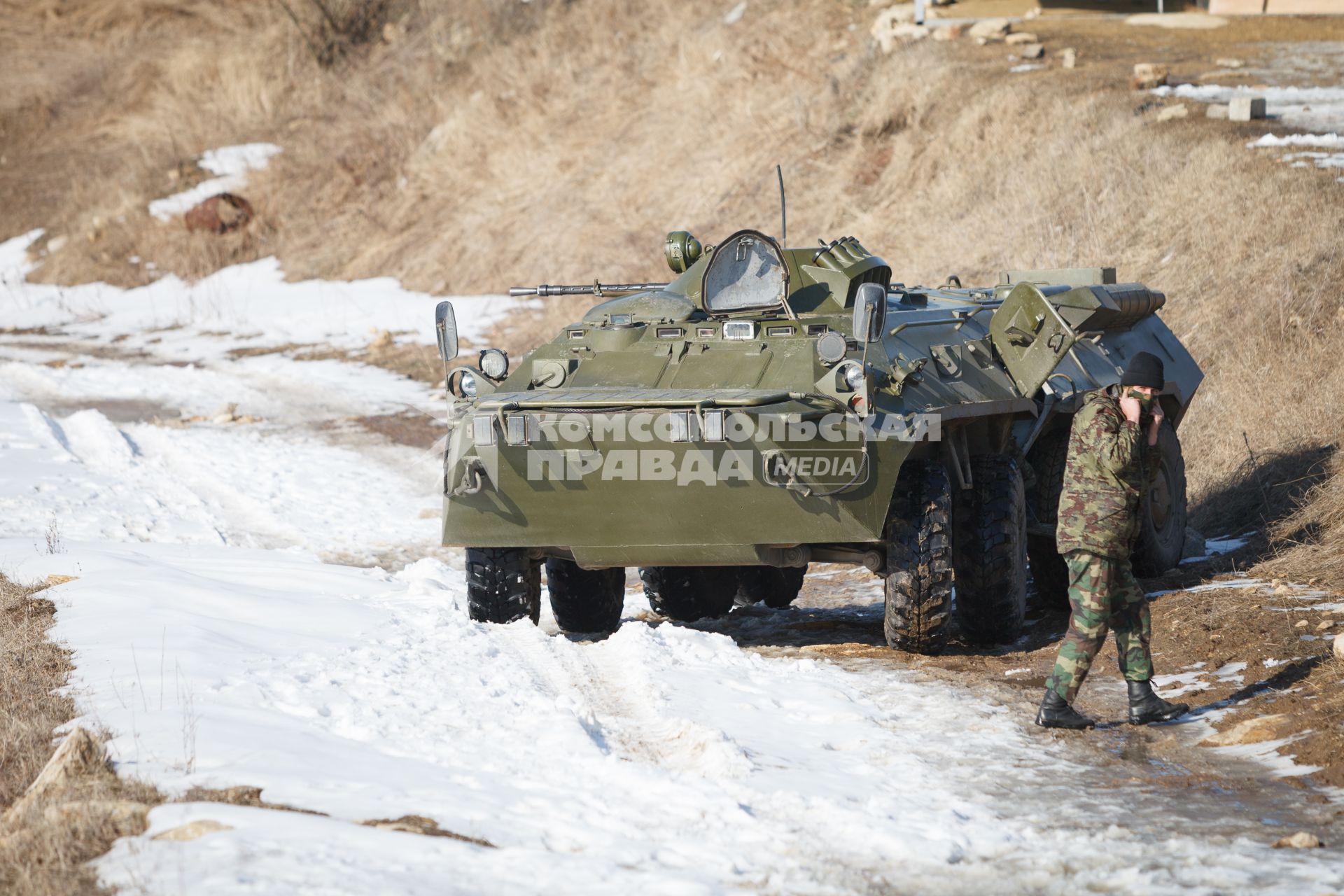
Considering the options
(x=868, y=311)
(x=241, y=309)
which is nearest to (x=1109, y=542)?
(x=868, y=311)

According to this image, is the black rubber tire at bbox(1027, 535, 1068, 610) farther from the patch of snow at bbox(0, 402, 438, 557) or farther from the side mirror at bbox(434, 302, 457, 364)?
the patch of snow at bbox(0, 402, 438, 557)

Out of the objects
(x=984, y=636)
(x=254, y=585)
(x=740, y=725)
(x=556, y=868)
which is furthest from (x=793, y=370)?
(x=556, y=868)

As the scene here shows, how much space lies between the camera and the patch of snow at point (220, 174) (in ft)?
102

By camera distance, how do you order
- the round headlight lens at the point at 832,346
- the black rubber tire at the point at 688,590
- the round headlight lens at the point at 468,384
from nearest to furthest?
the round headlight lens at the point at 832,346
the round headlight lens at the point at 468,384
the black rubber tire at the point at 688,590

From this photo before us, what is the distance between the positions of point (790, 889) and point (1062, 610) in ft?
17.9

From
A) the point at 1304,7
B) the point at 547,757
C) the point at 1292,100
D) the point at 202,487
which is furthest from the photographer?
the point at 1304,7

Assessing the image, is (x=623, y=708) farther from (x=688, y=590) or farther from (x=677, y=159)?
(x=677, y=159)

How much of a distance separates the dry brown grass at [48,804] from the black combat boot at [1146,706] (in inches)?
153

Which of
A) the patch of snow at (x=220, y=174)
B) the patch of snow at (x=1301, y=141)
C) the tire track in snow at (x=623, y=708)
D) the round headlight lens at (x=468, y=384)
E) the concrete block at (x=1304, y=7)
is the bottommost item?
the tire track in snow at (x=623, y=708)

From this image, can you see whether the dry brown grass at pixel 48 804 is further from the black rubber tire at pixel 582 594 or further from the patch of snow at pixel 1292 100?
the patch of snow at pixel 1292 100

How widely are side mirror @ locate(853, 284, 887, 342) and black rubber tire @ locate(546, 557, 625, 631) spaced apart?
225 centimetres

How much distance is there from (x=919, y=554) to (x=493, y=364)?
2.53m

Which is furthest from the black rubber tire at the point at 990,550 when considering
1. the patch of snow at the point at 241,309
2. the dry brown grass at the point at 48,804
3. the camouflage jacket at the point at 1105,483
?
the patch of snow at the point at 241,309

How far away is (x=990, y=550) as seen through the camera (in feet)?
27.6
